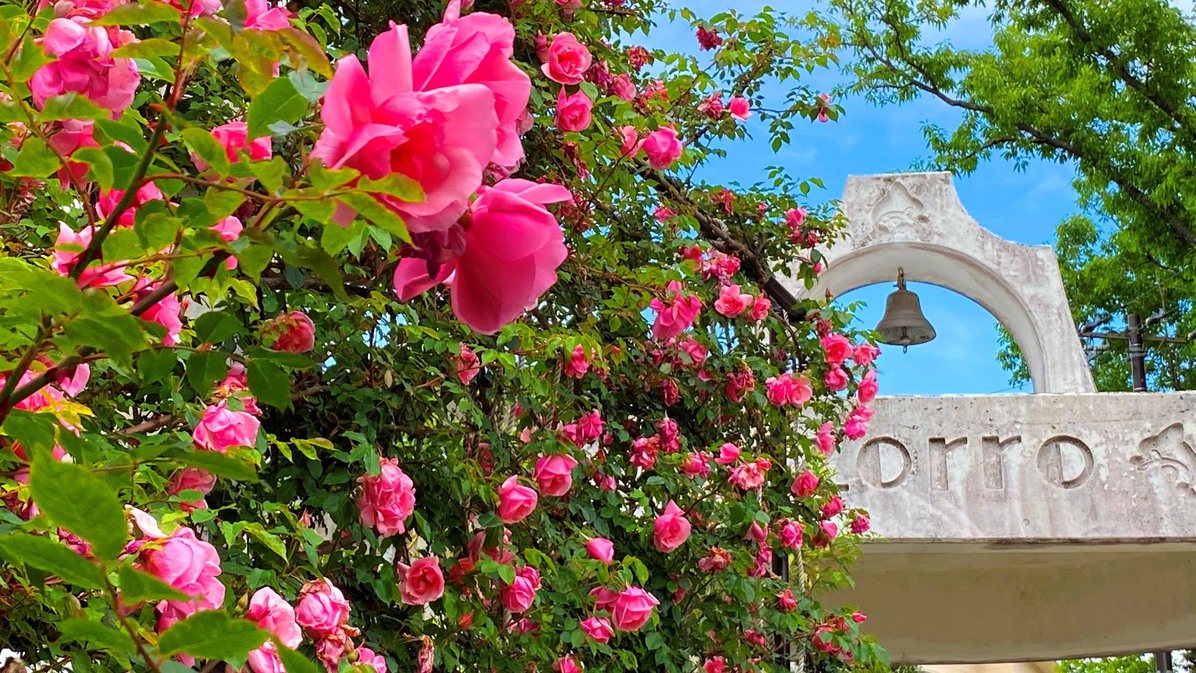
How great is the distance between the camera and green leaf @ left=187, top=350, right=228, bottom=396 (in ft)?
2.49

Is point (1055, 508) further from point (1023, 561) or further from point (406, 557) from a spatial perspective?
point (406, 557)

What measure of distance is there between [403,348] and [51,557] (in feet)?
4.61

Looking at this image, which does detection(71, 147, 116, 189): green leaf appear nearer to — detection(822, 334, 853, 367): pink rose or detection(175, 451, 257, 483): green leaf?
detection(175, 451, 257, 483): green leaf

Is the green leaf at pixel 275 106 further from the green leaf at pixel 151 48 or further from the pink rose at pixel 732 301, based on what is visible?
the pink rose at pixel 732 301

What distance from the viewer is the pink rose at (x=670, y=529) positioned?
7.41ft

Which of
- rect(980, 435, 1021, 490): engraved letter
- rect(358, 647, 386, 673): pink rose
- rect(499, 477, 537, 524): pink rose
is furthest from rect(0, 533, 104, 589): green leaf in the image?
rect(980, 435, 1021, 490): engraved letter

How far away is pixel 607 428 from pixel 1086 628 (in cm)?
484

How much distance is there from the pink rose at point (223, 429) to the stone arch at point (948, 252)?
4.65 meters

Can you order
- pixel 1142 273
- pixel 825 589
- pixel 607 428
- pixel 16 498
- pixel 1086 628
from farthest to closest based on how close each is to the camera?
1. pixel 1142 273
2. pixel 1086 628
3. pixel 825 589
4. pixel 607 428
5. pixel 16 498

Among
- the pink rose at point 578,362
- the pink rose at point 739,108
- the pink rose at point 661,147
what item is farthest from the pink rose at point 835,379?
the pink rose at point 578,362

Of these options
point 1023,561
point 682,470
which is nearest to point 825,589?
point 682,470

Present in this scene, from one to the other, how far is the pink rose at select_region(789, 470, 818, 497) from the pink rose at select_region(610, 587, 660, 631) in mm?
943

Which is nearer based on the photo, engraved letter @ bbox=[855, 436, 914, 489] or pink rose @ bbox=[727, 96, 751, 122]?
pink rose @ bbox=[727, 96, 751, 122]

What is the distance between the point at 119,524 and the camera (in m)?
0.46
